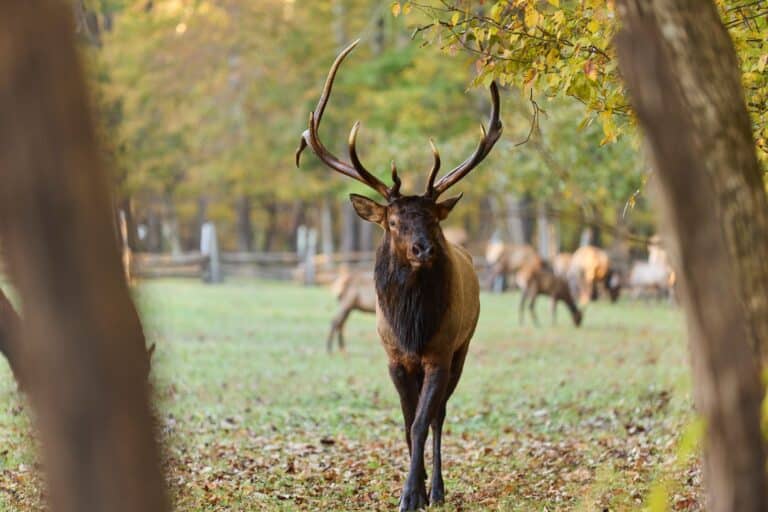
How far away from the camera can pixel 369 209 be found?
773cm

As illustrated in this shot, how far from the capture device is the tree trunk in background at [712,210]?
3201mm

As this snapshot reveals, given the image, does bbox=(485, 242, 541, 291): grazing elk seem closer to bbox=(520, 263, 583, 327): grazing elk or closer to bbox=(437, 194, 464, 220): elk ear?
bbox=(520, 263, 583, 327): grazing elk

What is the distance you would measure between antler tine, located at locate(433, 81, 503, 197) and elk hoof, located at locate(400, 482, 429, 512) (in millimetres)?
1768

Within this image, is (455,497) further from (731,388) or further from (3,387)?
(3,387)

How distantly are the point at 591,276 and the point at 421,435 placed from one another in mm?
25819

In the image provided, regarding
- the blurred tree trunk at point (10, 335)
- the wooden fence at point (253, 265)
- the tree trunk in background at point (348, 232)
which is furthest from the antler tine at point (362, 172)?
the tree trunk in background at point (348, 232)

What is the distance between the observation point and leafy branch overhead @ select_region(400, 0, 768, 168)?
6477mm

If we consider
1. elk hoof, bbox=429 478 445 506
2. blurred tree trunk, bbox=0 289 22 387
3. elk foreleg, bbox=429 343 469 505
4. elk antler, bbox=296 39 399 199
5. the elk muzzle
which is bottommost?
elk hoof, bbox=429 478 445 506

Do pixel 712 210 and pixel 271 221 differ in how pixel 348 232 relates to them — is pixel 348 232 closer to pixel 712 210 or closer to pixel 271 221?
pixel 271 221

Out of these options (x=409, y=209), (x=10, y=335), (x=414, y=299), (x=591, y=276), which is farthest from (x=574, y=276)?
(x=10, y=335)

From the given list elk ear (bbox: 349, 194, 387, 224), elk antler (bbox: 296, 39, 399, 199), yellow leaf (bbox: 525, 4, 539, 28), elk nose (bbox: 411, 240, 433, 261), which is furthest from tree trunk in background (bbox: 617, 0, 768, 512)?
elk ear (bbox: 349, 194, 387, 224)

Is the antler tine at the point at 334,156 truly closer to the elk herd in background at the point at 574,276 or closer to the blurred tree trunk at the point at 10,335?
the blurred tree trunk at the point at 10,335

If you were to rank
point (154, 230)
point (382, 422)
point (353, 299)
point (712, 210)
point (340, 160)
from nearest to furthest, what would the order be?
point (712, 210) → point (340, 160) → point (382, 422) → point (353, 299) → point (154, 230)

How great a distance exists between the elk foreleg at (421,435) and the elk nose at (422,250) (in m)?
0.71
